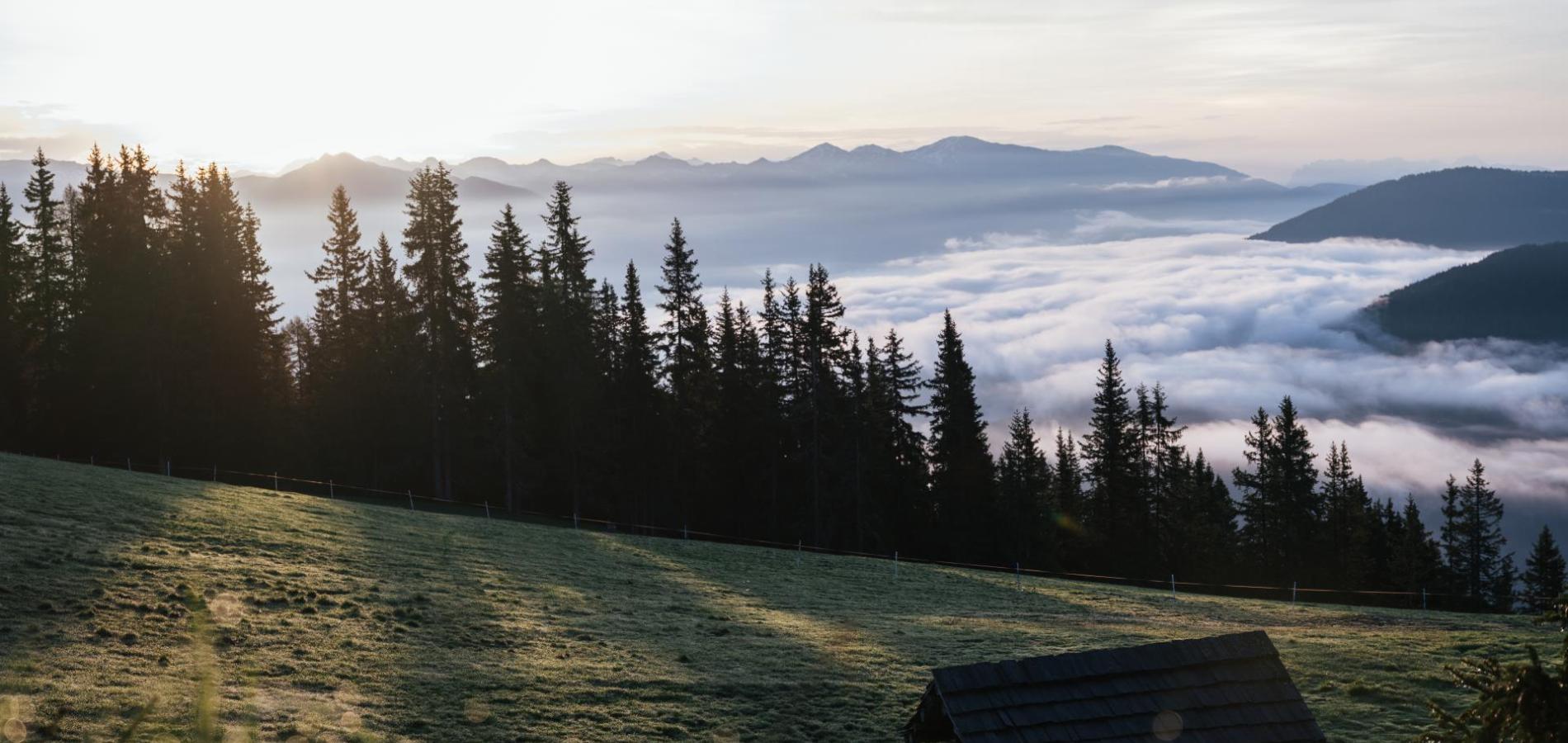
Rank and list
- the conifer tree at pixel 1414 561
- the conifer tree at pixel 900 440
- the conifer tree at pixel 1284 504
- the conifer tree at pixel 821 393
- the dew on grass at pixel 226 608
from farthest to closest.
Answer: the conifer tree at pixel 1414 561 → the conifer tree at pixel 1284 504 → the conifer tree at pixel 900 440 → the conifer tree at pixel 821 393 → the dew on grass at pixel 226 608

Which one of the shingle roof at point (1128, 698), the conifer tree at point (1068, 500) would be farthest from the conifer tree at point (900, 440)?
the shingle roof at point (1128, 698)

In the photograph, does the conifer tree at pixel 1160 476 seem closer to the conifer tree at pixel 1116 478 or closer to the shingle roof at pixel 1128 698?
the conifer tree at pixel 1116 478

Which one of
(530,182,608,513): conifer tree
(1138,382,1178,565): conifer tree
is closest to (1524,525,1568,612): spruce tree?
(1138,382,1178,565): conifer tree

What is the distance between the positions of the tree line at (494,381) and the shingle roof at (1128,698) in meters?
50.9

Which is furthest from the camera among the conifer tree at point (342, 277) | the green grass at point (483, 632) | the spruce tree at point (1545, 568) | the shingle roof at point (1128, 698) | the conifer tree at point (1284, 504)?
the spruce tree at point (1545, 568)

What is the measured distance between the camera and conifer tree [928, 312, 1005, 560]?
240ft

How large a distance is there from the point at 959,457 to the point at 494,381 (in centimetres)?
3070

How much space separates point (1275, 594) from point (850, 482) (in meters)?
30.9

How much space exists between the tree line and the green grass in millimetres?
18600

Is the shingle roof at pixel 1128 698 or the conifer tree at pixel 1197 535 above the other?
the shingle roof at pixel 1128 698

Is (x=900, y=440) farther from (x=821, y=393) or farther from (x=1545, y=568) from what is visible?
(x=1545, y=568)

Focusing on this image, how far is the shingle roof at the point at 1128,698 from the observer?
13.8 metres

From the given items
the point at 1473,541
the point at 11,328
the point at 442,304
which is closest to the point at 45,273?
the point at 11,328

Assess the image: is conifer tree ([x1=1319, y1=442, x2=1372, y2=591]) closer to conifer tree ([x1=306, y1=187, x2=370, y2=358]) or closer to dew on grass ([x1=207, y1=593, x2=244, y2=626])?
conifer tree ([x1=306, y1=187, x2=370, y2=358])
